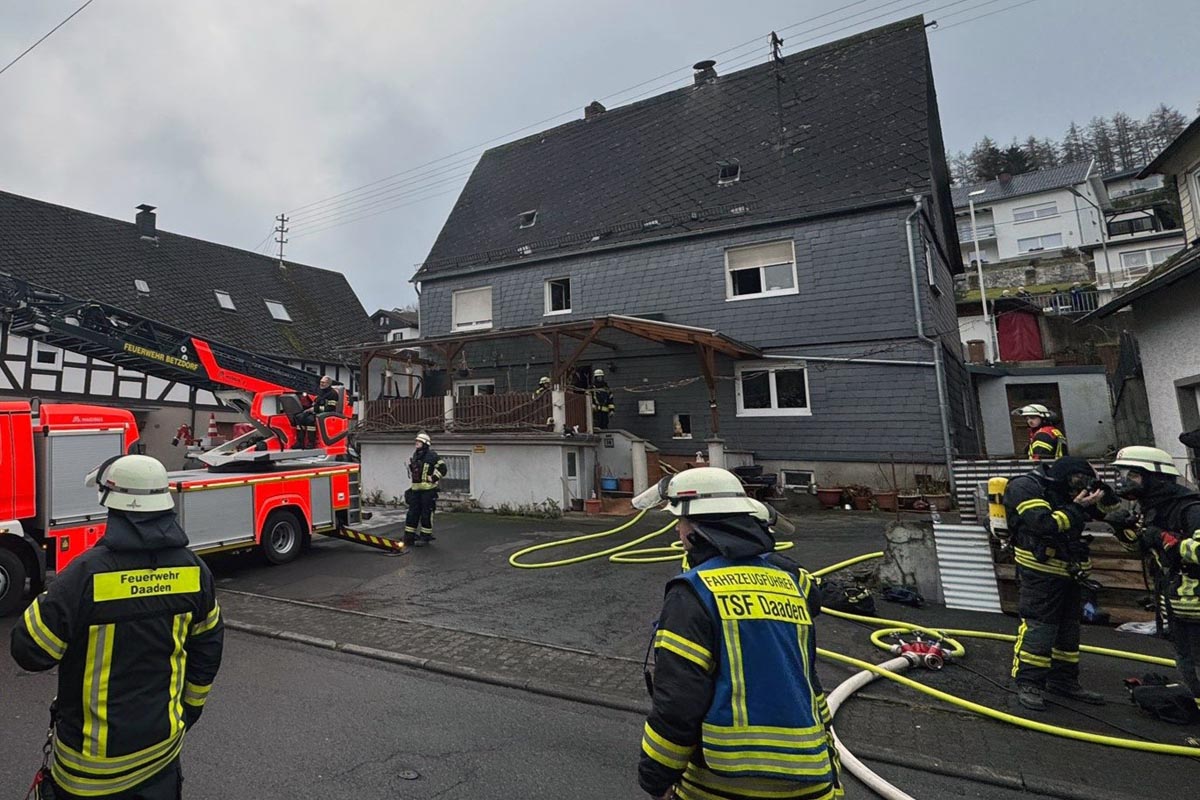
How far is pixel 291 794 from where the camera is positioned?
3256 millimetres

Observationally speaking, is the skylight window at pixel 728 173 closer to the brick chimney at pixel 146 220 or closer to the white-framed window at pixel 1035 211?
the brick chimney at pixel 146 220

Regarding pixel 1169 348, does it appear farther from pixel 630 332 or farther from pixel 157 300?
pixel 157 300

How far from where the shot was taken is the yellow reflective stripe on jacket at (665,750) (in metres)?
1.84

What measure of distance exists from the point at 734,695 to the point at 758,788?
0.93ft

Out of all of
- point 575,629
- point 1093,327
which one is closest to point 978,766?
point 575,629

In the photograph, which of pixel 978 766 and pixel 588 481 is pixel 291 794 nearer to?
pixel 978 766

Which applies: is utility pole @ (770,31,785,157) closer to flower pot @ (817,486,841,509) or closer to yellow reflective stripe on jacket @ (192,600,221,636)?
flower pot @ (817,486,841,509)

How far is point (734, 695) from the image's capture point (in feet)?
6.00

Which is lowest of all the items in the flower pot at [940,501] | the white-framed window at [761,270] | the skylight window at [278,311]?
the flower pot at [940,501]

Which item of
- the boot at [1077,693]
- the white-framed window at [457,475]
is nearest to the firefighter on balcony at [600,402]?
the white-framed window at [457,475]

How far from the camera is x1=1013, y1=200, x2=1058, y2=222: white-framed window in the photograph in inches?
1684

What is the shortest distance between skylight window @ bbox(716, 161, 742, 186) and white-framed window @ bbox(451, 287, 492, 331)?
7.87 metres

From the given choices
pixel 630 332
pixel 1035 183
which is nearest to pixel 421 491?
pixel 630 332

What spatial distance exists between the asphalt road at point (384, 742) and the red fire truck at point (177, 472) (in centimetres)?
267
